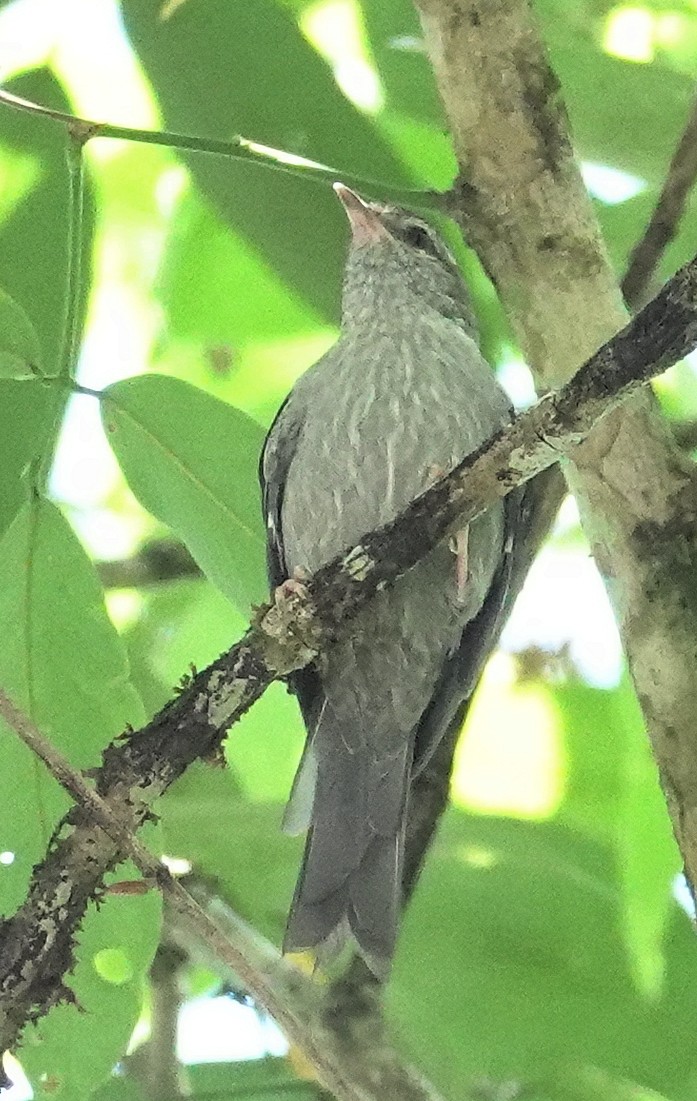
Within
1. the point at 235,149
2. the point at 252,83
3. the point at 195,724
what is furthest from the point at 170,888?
the point at 252,83

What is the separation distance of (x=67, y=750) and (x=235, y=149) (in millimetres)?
913

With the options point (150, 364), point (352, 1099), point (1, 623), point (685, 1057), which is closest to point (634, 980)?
point (685, 1057)

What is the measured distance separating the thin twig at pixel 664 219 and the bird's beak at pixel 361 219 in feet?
1.66

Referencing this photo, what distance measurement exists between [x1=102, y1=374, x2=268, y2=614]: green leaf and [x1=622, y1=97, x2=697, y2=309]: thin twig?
0.70m

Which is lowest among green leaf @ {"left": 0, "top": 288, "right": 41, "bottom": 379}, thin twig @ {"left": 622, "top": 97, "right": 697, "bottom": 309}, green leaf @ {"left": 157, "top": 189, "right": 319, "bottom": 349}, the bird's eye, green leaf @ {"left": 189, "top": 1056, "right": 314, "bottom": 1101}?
green leaf @ {"left": 189, "top": 1056, "right": 314, "bottom": 1101}

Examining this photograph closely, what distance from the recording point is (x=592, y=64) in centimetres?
233

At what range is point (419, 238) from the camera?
9.98 feet

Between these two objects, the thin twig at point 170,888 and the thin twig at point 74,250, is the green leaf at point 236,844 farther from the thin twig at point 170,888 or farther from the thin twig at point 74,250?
the thin twig at point 74,250

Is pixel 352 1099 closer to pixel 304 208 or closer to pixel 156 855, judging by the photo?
A: pixel 156 855

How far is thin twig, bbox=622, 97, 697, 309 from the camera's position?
2.21 metres

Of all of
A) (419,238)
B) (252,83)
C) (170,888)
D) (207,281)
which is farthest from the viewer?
(419,238)

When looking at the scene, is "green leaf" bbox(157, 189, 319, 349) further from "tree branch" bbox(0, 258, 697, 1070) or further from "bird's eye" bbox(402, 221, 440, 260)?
"tree branch" bbox(0, 258, 697, 1070)

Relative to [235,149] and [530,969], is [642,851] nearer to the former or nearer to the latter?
[530,969]

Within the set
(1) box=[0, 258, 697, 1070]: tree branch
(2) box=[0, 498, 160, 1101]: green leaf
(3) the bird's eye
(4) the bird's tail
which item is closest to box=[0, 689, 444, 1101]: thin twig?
(1) box=[0, 258, 697, 1070]: tree branch
